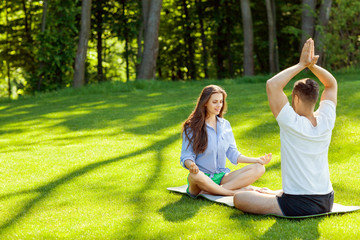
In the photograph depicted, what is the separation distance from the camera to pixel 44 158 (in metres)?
9.27

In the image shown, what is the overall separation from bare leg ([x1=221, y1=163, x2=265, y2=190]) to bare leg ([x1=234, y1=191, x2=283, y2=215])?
0.66 m

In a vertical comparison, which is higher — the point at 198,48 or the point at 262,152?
the point at 198,48

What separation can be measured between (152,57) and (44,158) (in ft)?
38.0

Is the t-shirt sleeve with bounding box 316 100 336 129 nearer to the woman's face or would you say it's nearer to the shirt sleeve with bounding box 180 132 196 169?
the woman's face

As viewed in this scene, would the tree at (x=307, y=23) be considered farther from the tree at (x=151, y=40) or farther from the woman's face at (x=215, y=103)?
the woman's face at (x=215, y=103)

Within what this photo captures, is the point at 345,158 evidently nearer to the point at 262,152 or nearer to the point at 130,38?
the point at 262,152

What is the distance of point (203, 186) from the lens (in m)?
6.28

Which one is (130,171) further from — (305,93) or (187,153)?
(305,93)

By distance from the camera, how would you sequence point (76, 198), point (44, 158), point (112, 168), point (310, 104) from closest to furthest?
point (310, 104) < point (76, 198) < point (112, 168) < point (44, 158)

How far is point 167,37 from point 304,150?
2775cm

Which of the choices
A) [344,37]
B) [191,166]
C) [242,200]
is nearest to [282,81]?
[242,200]

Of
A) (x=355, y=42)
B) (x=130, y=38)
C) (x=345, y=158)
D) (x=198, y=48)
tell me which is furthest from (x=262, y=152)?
(x=198, y=48)

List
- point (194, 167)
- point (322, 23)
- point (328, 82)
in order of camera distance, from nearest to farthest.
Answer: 1. point (328, 82)
2. point (194, 167)
3. point (322, 23)

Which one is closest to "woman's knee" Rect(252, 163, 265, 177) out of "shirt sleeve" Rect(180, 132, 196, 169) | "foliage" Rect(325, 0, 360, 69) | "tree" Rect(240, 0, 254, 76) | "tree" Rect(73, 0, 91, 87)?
"shirt sleeve" Rect(180, 132, 196, 169)
